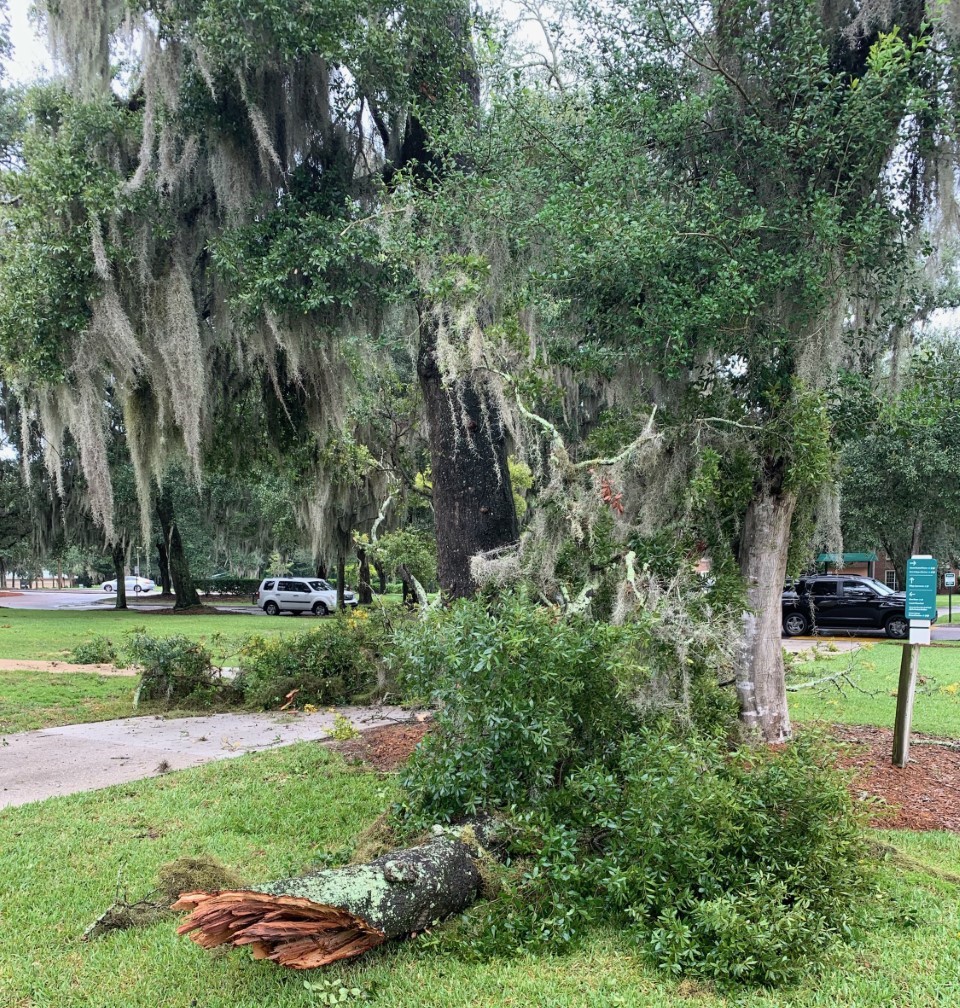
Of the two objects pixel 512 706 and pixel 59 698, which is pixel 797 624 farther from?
pixel 512 706

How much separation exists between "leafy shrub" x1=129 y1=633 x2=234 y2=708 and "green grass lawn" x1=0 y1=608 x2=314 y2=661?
2.66 m

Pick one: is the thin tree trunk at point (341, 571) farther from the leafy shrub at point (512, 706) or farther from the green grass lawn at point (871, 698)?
the leafy shrub at point (512, 706)

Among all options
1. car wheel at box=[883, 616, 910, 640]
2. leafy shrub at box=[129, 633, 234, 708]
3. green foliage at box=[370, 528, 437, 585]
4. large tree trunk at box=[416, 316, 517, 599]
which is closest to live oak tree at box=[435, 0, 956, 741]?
large tree trunk at box=[416, 316, 517, 599]

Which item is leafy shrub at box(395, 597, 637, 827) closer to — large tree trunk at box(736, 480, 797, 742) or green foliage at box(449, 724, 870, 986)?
green foliage at box(449, 724, 870, 986)

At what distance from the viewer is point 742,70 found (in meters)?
4.99

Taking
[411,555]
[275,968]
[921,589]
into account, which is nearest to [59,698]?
[411,555]

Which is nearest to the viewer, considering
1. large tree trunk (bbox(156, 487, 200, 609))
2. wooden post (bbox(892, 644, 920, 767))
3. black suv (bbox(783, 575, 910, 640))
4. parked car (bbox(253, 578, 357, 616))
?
wooden post (bbox(892, 644, 920, 767))

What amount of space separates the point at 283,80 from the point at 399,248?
2.11m

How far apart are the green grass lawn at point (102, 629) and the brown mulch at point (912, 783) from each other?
8430mm

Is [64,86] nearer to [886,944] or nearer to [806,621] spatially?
[886,944]

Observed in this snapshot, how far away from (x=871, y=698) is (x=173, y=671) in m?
7.70

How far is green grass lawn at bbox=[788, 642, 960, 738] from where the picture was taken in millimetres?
7124

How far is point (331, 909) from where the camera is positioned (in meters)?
2.65

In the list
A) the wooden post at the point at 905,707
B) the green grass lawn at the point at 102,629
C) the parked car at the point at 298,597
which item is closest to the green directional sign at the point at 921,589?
the wooden post at the point at 905,707
